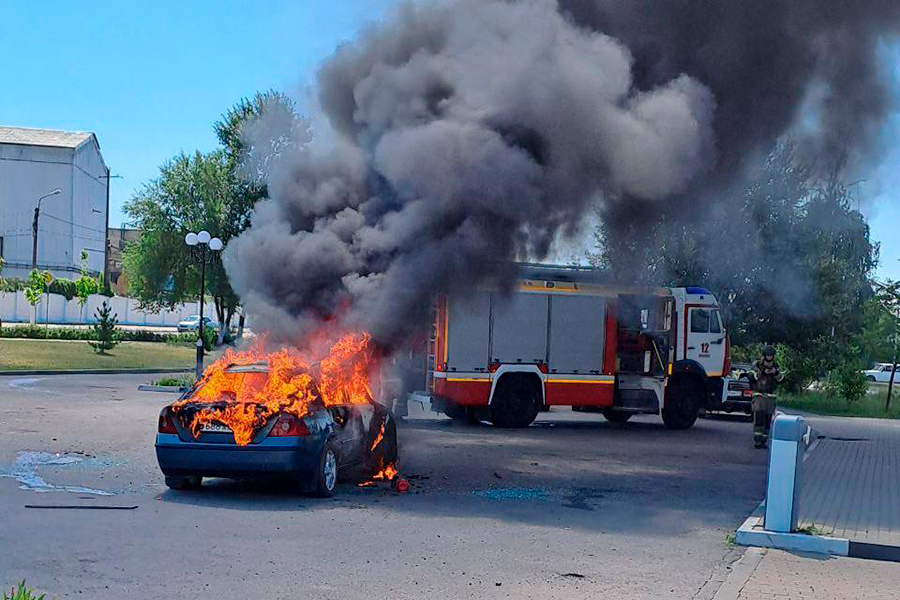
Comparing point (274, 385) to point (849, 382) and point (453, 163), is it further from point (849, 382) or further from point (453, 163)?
point (849, 382)

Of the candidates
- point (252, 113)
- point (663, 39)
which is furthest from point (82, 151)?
point (663, 39)

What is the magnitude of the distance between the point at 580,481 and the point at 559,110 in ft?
15.0

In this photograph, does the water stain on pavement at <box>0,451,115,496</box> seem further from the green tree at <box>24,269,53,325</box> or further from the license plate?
the green tree at <box>24,269,53,325</box>

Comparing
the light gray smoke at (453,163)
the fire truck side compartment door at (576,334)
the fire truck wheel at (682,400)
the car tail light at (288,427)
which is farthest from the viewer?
the fire truck wheel at (682,400)

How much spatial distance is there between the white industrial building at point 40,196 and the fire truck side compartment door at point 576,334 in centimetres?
5524

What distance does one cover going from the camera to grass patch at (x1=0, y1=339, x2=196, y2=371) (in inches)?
1249

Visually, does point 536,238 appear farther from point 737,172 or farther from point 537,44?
point 737,172

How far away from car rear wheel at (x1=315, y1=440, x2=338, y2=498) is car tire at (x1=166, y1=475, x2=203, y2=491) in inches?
49.0

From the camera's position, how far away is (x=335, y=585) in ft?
21.7

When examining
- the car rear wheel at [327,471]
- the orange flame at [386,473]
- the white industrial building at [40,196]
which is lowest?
the orange flame at [386,473]

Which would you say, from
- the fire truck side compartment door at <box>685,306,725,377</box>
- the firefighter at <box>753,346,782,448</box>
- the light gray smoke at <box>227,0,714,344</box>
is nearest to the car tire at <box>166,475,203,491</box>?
the light gray smoke at <box>227,0,714,344</box>

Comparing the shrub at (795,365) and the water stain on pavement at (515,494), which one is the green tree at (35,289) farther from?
the water stain on pavement at (515,494)

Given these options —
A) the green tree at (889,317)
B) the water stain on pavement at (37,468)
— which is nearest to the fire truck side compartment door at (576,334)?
the water stain on pavement at (37,468)

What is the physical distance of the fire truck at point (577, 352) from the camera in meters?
17.3
